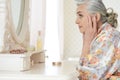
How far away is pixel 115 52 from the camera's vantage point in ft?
4.44

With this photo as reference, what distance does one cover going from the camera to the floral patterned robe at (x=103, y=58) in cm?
131

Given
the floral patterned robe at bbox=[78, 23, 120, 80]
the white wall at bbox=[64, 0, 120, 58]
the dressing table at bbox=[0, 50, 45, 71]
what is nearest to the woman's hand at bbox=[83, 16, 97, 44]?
the floral patterned robe at bbox=[78, 23, 120, 80]

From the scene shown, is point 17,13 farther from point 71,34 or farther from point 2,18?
point 71,34

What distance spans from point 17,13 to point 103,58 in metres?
0.84

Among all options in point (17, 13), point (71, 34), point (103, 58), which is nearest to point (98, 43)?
point (103, 58)

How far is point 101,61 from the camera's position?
1309mm

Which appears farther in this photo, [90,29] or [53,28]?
[53,28]

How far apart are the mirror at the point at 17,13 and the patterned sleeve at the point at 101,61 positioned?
0.67m

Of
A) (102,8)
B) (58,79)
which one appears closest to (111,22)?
(102,8)

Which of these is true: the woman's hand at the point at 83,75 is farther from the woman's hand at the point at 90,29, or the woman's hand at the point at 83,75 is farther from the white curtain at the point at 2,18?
the white curtain at the point at 2,18

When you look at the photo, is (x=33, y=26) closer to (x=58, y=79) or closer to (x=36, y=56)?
(x=36, y=56)

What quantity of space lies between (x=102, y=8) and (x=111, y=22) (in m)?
0.12

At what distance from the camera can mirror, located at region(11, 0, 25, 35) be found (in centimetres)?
172

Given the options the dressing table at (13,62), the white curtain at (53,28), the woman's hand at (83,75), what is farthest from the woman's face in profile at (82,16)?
the white curtain at (53,28)
